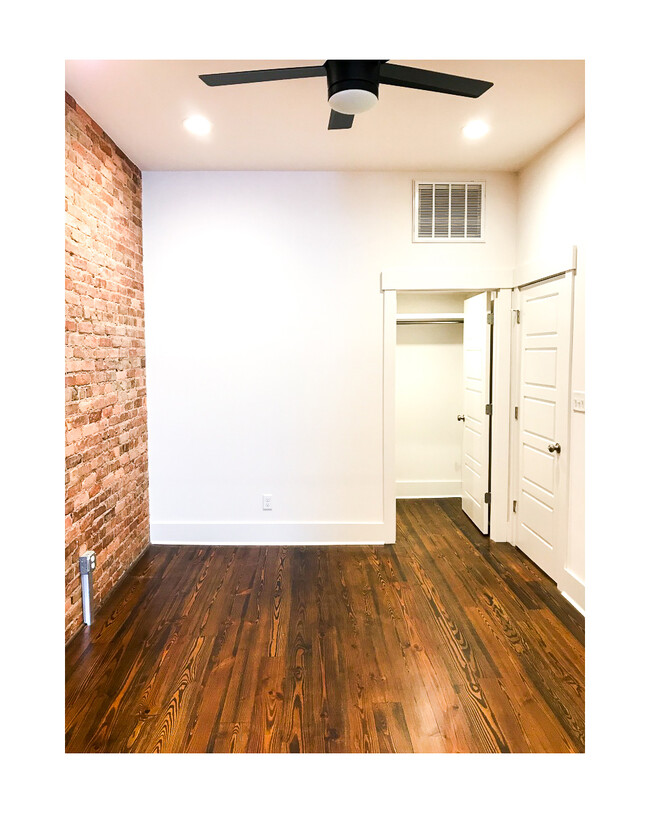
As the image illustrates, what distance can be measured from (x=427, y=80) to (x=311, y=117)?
3.54 ft

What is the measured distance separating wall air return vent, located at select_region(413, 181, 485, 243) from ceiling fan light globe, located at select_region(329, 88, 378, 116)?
6.10 feet

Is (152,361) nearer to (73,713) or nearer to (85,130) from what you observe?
(85,130)

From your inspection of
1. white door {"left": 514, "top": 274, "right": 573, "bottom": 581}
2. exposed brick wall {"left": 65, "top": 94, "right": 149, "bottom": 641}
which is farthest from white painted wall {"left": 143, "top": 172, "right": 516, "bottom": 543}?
white door {"left": 514, "top": 274, "right": 573, "bottom": 581}

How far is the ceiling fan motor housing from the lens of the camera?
2029 mm

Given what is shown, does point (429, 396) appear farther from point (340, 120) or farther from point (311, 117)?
point (340, 120)

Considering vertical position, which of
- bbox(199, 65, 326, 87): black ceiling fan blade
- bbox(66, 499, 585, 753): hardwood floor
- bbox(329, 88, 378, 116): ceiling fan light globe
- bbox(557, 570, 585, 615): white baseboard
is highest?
bbox(199, 65, 326, 87): black ceiling fan blade

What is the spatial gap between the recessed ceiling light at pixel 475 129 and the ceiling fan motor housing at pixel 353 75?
124cm

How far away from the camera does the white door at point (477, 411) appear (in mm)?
4215

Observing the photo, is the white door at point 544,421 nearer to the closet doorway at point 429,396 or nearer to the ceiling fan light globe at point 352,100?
the closet doorway at point 429,396

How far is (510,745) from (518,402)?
8.42 ft

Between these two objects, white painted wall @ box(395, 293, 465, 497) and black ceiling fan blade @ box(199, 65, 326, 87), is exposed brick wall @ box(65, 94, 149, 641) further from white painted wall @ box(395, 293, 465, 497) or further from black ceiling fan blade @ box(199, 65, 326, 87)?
white painted wall @ box(395, 293, 465, 497)

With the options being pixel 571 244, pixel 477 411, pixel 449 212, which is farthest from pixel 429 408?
pixel 571 244
